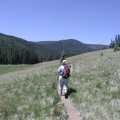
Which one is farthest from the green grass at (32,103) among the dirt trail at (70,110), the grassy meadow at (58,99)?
the dirt trail at (70,110)

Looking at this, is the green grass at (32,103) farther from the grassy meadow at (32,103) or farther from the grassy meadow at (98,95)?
the grassy meadow at (98,95)

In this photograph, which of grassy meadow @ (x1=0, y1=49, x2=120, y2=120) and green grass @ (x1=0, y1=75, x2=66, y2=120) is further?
green grass @ (x1=0, y1=75, x2=66, y2=120)

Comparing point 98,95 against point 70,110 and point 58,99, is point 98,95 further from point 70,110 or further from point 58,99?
point 70,110

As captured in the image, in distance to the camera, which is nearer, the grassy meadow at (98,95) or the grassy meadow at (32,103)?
the grassy meadow at (98,95)

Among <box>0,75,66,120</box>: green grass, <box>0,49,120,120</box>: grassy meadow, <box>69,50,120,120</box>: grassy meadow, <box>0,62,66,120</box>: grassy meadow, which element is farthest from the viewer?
<box>0,75,66,120</box>: green grass

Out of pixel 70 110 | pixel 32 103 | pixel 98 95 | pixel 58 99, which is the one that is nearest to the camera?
pixel 70 110

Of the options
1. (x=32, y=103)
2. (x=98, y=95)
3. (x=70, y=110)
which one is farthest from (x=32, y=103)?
(x=98, y=95)

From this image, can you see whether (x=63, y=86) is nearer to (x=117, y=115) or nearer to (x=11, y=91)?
(x=11, y=91)

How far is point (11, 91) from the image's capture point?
2445 cm

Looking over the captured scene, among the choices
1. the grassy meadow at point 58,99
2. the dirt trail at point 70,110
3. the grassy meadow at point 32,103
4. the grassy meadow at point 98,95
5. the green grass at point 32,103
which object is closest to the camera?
the grassy meadow at point 98,95

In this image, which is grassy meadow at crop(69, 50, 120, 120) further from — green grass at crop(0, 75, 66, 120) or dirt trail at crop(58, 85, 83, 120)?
green grass at crop(0, 75, 66, 120)

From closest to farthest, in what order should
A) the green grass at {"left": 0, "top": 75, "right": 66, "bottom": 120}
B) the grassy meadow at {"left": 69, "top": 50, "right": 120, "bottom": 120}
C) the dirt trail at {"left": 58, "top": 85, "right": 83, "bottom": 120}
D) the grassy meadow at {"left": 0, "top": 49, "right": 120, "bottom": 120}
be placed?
the grassy meadow at {"left": 69, "top": 50, "right": 120, "bottom": 120} < the dirt trail at {"left": 58, "top": 85, "right": 83, "bottom": 120} < the grassy meadow at {"left": 0, "top": 49, "right": 120, "bottom": 120} < the green grass at {"left": 0, "top": 75, "right": 66, "bottom": 120}

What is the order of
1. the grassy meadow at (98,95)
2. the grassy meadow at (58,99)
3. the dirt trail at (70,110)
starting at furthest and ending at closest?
the grassy meadow at (58,99)
the dirt trail at (70,110)
the grassy meadow at (98,95)

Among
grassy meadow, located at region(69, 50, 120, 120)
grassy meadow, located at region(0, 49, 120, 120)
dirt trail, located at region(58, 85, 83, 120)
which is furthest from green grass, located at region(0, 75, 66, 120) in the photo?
grassy meadow, located at region(69, 50, 120, 120)
